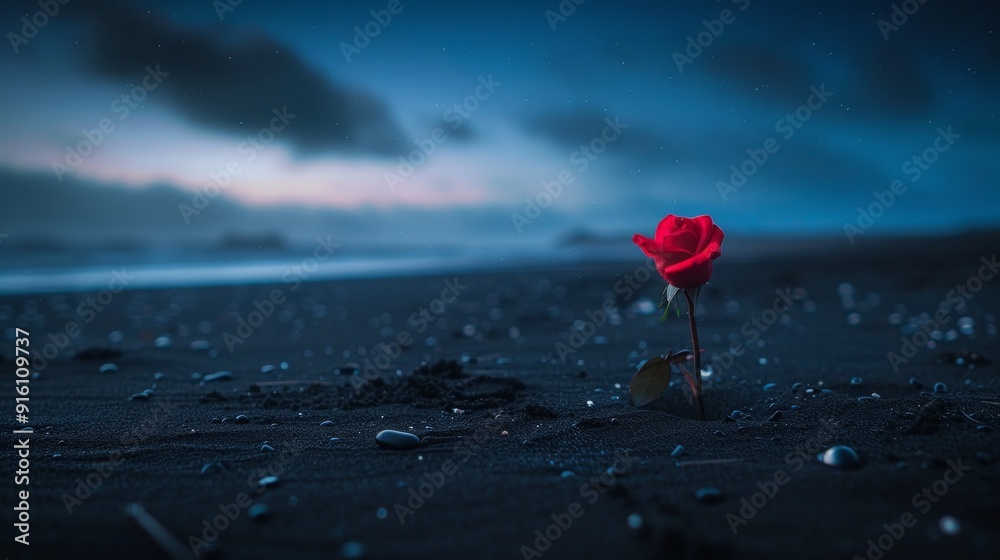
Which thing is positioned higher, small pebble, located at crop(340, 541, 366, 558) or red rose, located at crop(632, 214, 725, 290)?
red rose, located at crop(632, 214, 725, 290)

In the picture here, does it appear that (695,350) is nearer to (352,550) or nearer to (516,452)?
(516,452)

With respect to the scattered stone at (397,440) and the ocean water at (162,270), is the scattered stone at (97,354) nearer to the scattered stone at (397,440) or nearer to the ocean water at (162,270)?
the scattered stone at (397,440)

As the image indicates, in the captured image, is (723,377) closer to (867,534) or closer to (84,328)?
(867,534)

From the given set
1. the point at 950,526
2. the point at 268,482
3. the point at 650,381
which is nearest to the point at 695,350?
the point at 650,381

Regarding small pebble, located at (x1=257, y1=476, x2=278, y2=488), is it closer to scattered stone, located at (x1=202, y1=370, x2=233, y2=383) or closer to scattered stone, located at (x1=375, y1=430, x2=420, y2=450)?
scattered stone, located at (x1=375, y1=430, x2=420, y2=450)

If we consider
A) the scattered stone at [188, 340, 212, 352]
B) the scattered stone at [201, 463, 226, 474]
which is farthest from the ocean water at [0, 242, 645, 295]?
the scattered stone at [201, 463, 226, 474]

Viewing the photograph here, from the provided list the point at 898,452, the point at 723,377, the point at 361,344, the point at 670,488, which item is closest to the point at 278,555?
the point at 670,488

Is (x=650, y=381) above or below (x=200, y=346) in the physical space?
below
